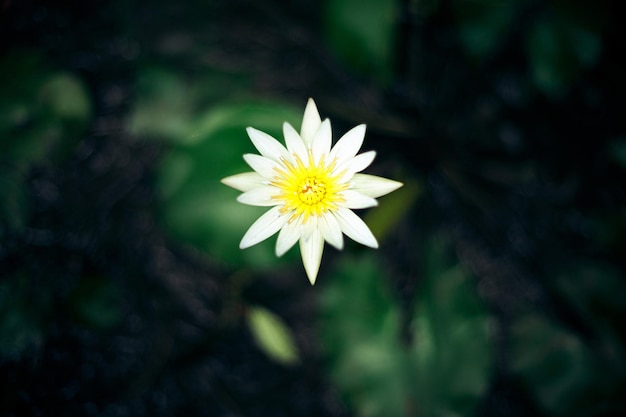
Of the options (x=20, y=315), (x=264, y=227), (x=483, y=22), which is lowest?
(x=20, y=315)

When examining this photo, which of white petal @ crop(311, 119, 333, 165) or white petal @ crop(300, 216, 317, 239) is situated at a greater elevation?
white petal @ crop(311, 119, 333, 165)

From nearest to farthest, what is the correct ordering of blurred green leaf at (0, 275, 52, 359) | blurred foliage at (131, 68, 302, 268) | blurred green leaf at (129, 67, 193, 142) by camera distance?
blurred foliage at (131, 68, 302, 268) < blurred green leaf at (0, 275, 52, 359) < blurred green leaf at (129, 67, 193, 142)

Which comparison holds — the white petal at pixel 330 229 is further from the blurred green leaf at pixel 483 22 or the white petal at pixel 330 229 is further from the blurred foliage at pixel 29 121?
the blurred foliage at pixel 29 121

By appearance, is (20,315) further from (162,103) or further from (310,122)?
(310,122)

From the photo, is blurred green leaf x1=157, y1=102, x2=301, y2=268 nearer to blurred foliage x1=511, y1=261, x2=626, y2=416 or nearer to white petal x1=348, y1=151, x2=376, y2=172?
white petal x1=348, y1=151, x2=376, y2=172

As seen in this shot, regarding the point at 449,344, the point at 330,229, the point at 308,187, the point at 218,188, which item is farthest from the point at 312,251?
the point at 449,344

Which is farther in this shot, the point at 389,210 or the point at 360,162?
the point at 389,210

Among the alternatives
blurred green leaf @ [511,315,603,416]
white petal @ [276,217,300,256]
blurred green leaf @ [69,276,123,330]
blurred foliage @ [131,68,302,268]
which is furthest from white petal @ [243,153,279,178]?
blurred green leaf @ [511,315,603,416]

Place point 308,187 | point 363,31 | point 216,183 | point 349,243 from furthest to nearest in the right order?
point 349,243
point 363,31
point 216,183
point 308,187
